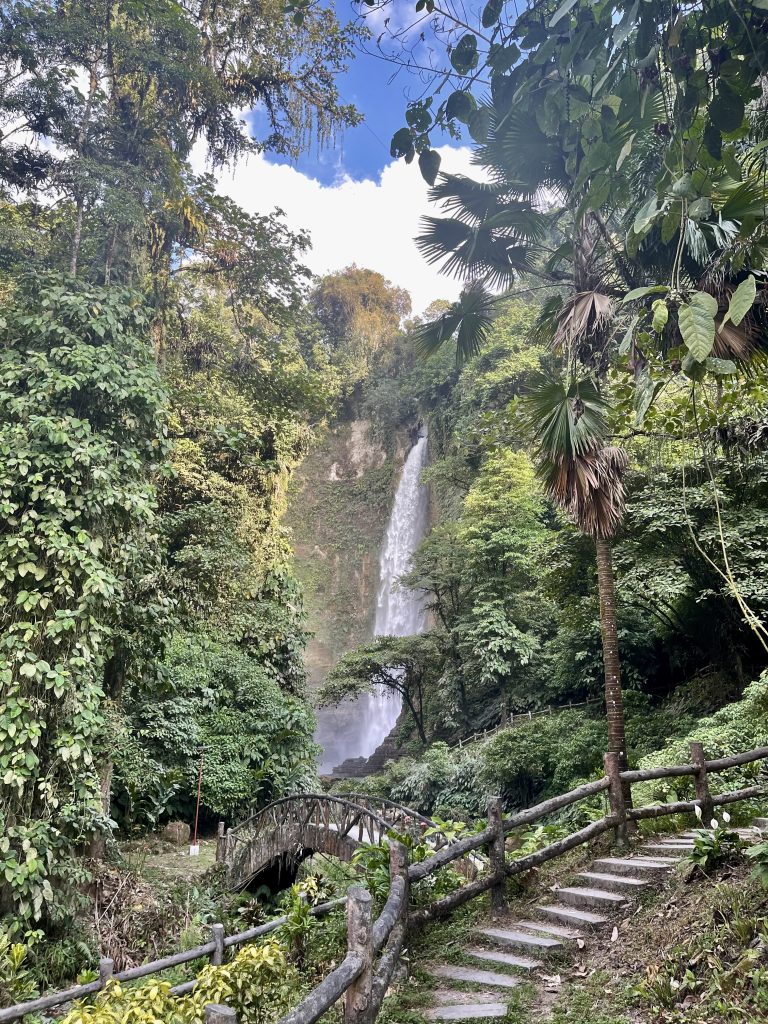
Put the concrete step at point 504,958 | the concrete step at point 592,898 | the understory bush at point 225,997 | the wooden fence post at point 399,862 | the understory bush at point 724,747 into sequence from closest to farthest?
the understory bush at point 225,997
the concrete step at point 504,958
the wooden fence post at point 399,862
the concrete step at point 592,898
the understory bush at point 724,747

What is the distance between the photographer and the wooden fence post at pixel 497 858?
5590 millimetres

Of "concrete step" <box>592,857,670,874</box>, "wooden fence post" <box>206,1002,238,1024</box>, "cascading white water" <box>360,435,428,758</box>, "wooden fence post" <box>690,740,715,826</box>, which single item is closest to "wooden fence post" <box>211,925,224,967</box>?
"concrete step" <box>592,857,670,874</box>

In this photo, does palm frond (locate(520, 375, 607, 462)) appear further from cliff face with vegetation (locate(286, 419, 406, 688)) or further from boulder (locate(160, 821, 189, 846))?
cliff face with vegetation (locate(286, 419, 406, 688))

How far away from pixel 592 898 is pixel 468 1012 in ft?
6.20

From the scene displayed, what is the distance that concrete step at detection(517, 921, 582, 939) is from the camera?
5.00m

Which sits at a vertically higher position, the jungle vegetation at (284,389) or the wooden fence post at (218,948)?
the jungle vegetation at (284,389)

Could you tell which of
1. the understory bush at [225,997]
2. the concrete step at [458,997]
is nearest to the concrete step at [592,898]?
the concrete step at [458,997]

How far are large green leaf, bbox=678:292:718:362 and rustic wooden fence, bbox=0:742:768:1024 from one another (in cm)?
240

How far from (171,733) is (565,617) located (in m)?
8.99

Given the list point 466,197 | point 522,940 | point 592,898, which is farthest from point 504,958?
point 466,197

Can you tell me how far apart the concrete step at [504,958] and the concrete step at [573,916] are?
0.62 metres

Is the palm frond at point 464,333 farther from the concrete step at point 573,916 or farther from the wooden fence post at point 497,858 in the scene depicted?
the concrete step at point 573,916

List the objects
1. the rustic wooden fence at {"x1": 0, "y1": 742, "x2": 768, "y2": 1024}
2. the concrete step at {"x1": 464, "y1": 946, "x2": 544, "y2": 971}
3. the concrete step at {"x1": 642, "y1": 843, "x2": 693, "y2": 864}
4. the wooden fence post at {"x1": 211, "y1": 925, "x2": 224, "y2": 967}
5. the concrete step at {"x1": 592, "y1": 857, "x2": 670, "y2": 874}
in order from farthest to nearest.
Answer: the wooden fence post at {"x1": 211, "y1": 925, "x2": 224, "y2": 967} < the concrete step at {"x1": 642, "y1": 843, "x2": 693, "y2": 864} < the concrete step at {"x1": 592, "y1": 857, "x2": 670, "y2": 874} < the concrete step at {"x1": 464, "y1": 946, "x2": 544, "y2": 971} < the rustic wooden fence at {"x1": 0, "y1": 742, "x2": 768, "y2": 1024}

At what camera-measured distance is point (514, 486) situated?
24109 mm
